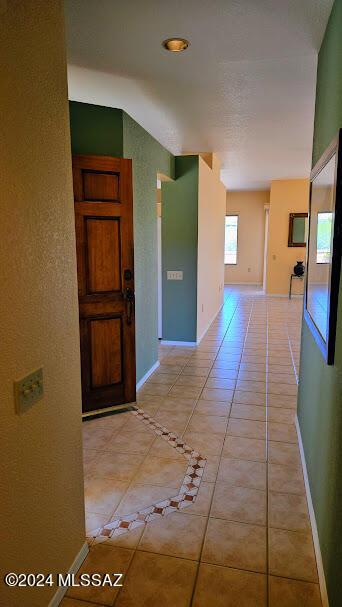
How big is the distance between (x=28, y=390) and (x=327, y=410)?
4.16 feet

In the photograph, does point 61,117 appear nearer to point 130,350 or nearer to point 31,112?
point 31,112

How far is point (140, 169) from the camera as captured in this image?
3.82 m

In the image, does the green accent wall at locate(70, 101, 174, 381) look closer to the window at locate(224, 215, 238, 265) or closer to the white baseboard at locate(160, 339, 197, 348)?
the white baseboard at locate(160, 339, 197, 348)

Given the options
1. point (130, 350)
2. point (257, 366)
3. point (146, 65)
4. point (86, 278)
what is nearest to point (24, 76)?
point (146, 65)

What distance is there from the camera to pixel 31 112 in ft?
4.40

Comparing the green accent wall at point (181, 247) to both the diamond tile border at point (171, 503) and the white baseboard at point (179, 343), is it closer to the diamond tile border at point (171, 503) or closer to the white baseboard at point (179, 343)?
the white baseboard at point (179, 343)

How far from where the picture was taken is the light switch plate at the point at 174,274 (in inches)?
213

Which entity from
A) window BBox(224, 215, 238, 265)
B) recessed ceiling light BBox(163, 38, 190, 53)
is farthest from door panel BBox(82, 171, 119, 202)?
window BBox(224, 215, 238, 265)

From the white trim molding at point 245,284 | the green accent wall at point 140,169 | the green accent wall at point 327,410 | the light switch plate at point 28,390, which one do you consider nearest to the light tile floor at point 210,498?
the green accent wall at point 327,410

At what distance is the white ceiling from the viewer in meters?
2.05

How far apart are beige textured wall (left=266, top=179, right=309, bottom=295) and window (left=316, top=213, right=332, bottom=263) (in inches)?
297

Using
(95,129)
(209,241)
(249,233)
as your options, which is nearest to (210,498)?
(95,129)

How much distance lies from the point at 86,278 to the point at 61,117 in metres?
1.66

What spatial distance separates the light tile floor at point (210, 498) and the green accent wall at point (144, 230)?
470 mm
